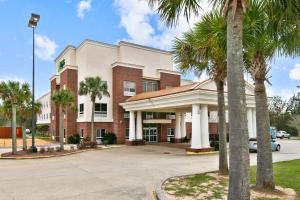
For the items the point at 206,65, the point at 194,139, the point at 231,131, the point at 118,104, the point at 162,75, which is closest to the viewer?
the point at 231,131

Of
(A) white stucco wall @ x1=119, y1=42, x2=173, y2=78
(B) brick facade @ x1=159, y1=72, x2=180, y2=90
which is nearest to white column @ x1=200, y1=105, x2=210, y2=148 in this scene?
(B) brick facade @ x1=159, y1=72, x2=180, y2=90

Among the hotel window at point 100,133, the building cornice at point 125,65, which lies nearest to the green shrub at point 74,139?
the hotel window at point 100,133

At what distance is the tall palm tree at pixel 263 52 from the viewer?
857cm

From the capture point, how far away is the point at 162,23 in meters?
7.46

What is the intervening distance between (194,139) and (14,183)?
15.2 m

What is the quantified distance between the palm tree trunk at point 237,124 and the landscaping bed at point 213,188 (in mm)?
2305

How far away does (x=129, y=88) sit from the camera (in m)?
38.1

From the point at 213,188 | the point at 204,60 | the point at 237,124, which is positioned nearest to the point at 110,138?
the point at 204,60

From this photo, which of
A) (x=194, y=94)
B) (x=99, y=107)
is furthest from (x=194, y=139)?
(x=99, y=107)

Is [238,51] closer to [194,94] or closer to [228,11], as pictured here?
[228,11]

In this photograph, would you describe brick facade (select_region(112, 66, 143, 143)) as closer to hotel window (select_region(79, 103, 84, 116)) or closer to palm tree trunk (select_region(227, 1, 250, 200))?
hotel window (select_region(79, 103, 84, 116))

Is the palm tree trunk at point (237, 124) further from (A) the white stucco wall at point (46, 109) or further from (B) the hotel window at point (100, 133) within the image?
(A) the white stucco wall at point (46, 109)

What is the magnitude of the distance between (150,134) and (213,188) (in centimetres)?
3074

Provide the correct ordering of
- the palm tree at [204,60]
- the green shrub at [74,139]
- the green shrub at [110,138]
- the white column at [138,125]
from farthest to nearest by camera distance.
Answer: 1. the green shrub at [74,139]
2. the green shrub at [110,138]
3. the white column at [138,125]
4. the palm tree at [204,60]
